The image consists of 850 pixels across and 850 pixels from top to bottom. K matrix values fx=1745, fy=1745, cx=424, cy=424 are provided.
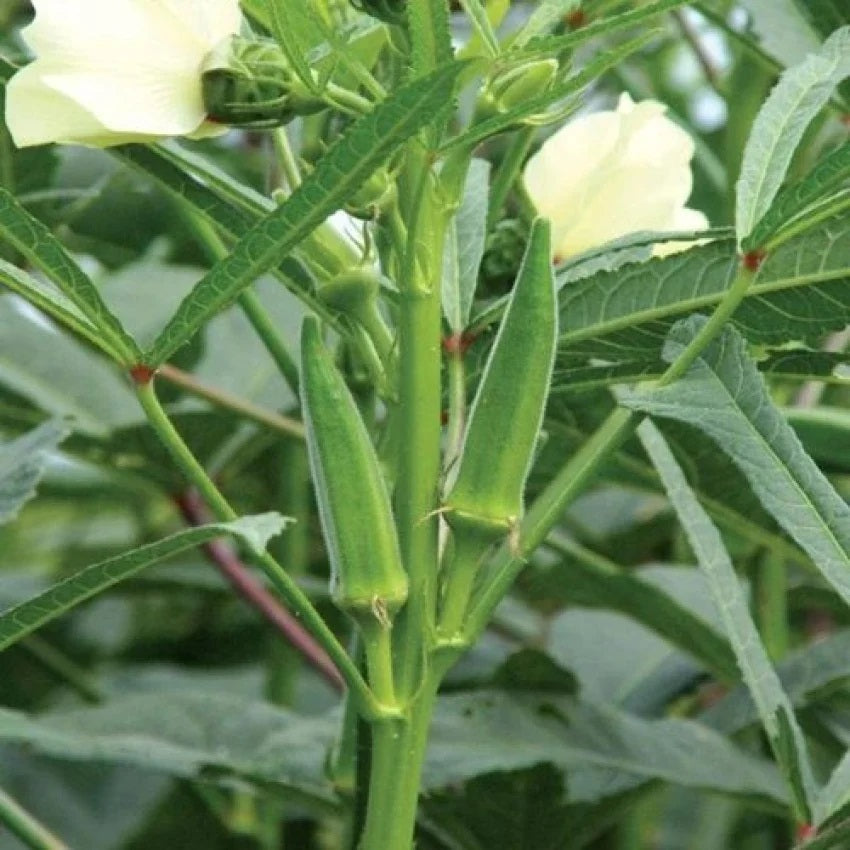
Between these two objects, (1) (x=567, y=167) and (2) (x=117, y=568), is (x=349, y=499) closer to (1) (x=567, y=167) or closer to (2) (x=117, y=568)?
(2) (x=117, y=568)

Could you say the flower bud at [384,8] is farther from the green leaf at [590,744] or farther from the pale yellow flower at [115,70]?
the green leaf at [590,744]

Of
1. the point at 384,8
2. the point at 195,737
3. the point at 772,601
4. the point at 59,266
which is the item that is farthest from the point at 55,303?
the point at 772,601

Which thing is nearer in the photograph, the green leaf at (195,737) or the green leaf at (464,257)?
the green leaf at (464,257)

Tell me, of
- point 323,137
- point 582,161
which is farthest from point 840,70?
point 323,137

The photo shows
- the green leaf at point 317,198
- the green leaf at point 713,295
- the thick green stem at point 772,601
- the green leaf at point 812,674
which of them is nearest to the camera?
the green leaf at point 317,198

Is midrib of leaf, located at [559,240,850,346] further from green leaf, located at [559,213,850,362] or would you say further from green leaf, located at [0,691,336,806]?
green leaf, located at [0,691,336,806]

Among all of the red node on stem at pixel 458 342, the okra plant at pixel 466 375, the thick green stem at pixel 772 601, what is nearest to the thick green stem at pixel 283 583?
the okra plant at pixel 466 375

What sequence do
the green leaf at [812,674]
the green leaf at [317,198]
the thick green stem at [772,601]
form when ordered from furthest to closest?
the thick green stem at [772,601]
the green leaf at [812,674]
the green leaf at [317,198]
